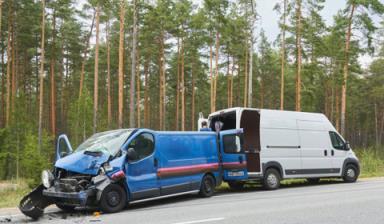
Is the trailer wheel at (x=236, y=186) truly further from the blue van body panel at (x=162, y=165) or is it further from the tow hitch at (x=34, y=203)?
the tow hitch at (x=34, y=203)

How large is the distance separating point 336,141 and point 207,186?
21.4 feet

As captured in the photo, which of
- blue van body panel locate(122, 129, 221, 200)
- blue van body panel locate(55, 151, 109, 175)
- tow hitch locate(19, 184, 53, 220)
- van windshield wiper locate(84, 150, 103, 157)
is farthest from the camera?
blue van body panel locate(122, 129, 221, 200)

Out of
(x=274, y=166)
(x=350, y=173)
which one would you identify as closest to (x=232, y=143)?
(x=274, y=166)

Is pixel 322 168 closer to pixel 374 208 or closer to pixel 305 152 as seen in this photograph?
pixel 305 152

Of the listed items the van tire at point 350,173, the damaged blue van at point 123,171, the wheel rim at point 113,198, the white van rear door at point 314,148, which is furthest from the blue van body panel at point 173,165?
the van tire at point 350,173

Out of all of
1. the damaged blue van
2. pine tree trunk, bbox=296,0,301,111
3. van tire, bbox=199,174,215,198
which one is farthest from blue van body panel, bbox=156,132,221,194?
pine tree trunk, bbox=296,0,301,111

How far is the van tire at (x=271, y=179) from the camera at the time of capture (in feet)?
45.5

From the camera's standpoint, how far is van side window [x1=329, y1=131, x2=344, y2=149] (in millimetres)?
15852

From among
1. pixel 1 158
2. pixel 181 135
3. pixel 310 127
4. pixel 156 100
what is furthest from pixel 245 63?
pixel 181 135

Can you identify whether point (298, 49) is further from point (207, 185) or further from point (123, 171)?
point (123, 171)

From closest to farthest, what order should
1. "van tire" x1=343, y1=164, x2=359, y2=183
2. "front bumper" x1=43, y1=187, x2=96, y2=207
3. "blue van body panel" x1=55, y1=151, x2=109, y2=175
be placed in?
"front bumper" x1=43, y1=187, x2=96, y2=207, "blue van body panel" x1=55, y1=151, x2=109, y2=175, "van tire" x1=343, y1=164, x2=359, y2=183

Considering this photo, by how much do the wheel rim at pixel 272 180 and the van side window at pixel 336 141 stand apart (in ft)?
11.2

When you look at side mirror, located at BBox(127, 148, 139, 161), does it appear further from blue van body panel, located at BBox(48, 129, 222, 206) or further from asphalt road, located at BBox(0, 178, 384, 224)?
asphalt road, located at BBox(0, 178, 384, 224)

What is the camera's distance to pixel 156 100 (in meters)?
55.9
